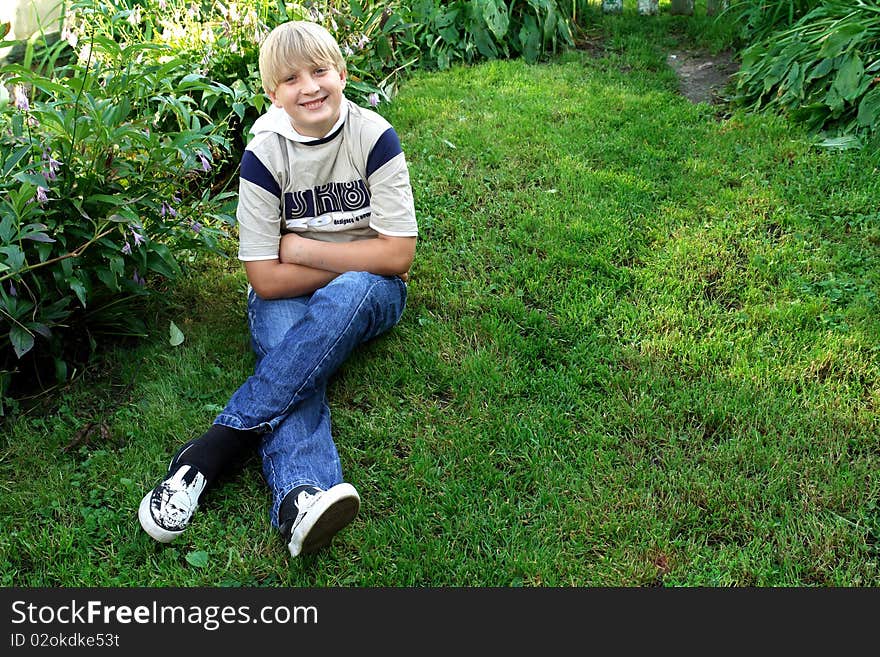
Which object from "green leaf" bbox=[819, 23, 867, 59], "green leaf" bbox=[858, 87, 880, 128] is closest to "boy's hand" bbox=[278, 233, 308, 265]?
"green leaf" bbox=[858, 87, 880, 128]

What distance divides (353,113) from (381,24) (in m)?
2.40

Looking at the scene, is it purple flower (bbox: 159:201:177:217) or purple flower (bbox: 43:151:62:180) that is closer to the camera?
purple flower (bbox: 43:151:62:180)

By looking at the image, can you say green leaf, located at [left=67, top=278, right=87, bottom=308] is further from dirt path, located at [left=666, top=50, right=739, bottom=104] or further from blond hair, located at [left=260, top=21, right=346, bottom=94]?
dirt path, located at [left=666, top=50, right=739, bottom=104]

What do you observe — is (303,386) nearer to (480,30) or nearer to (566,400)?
(566,400)

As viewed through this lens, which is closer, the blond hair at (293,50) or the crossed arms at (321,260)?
the blond hair at (293,50)

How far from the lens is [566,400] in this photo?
9.12ft

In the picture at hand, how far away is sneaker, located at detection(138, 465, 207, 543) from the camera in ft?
7.62

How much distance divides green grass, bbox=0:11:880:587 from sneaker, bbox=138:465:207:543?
6 centimetres

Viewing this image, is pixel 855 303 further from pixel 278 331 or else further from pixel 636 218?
pixel 278 331

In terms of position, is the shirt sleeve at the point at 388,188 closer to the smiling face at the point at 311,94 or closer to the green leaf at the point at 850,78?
the smiling face at the point at 311,94

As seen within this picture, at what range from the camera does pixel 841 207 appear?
351cm

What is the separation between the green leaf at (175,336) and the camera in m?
3.13

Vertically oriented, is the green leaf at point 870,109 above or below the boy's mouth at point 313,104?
below

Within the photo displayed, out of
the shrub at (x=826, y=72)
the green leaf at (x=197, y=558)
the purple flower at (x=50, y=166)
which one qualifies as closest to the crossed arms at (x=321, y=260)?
the purple flower at (x=50, y=166)
